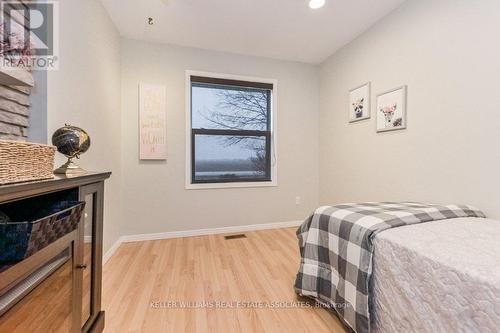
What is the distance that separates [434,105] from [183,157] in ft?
8.52

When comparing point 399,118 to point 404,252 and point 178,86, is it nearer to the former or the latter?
point 404,252

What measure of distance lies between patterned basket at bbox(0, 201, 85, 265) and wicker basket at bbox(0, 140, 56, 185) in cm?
13

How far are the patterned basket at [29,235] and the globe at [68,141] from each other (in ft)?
1.38

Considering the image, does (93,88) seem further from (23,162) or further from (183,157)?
(23,162)

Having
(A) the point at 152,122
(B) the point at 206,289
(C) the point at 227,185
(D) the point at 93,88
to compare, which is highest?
(D) the point at 93,88

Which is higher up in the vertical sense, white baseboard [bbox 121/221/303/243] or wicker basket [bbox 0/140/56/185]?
wicker basket [bbox 0/140/56/185]

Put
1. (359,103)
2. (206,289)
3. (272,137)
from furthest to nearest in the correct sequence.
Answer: (272,137), (359,103), (206,289)

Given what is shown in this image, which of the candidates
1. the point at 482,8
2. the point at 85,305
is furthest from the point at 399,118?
the point at 85,305

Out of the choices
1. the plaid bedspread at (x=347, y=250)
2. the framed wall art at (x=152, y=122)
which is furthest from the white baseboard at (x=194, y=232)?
the plaid bedspread at (x=347, y=250)

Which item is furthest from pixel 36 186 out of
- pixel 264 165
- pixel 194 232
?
pixel 264 165

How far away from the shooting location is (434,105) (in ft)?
5.91

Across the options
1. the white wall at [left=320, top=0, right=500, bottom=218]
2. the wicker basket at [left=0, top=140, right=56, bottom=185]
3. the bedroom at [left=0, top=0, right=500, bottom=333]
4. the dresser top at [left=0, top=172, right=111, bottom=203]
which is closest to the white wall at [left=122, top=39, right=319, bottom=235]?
the bedroom at [left=0, top=0, right=500, bottom=333]

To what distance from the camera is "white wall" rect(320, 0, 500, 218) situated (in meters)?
1.50

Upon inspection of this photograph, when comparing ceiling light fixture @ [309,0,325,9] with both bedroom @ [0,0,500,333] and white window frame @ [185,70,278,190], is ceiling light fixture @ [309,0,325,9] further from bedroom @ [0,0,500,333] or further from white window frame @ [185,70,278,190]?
white window frame @ [185,70,278,190]
